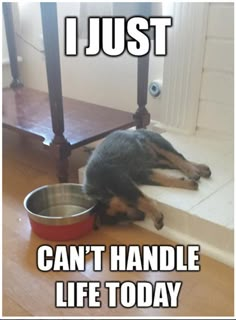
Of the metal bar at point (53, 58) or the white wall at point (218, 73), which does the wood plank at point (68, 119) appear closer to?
the metal bar at point (53, 58)

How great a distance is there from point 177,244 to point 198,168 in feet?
0.97

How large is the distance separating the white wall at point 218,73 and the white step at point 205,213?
0.28m

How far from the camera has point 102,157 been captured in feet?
4.34

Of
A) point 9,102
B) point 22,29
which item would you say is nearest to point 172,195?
point 9,102

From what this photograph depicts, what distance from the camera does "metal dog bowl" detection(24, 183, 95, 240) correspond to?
1.23 metres

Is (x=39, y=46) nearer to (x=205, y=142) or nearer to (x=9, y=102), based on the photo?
(x=9, y=102)

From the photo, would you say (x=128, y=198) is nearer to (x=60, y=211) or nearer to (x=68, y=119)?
(x=60, y=211)

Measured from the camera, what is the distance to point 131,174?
134 centimetres

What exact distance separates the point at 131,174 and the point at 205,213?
11.3 inches

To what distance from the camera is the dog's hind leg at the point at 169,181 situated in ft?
4.33

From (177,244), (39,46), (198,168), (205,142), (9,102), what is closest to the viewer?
(177,244)

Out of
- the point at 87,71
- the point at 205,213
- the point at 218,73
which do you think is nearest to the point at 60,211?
the point at 205,213

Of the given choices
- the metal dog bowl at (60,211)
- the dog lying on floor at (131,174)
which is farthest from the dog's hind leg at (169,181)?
the metal dog bowl at (60,211)

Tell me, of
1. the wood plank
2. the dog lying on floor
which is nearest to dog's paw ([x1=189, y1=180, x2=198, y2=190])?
the dog lying on floor
